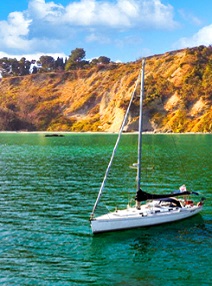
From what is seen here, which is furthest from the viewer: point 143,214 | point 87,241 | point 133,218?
point 143,214

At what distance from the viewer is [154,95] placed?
190 m

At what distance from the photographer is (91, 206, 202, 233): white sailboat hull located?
2819 centimetres

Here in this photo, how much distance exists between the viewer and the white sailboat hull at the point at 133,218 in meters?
28.2

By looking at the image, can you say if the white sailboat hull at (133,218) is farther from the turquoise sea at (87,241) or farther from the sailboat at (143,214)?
the turquoise sea at (87,241)

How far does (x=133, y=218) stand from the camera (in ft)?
95.3

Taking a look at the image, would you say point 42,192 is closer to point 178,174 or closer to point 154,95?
point 178,174

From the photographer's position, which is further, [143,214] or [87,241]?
[143,214]

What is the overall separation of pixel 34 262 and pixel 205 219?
52.7ft

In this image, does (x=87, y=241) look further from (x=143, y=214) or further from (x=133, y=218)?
(x=143, y=214)

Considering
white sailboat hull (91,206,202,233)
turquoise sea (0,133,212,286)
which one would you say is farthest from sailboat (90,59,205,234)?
turquoise sea (0,133,212,286)

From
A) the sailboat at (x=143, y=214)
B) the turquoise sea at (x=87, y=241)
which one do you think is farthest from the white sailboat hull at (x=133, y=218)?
the turquoise sea at (x=87, y=241)

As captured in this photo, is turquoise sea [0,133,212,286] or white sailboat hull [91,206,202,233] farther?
white sailboat hull [91,206,202,233]

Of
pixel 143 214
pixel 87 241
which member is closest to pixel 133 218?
pixel 143 214

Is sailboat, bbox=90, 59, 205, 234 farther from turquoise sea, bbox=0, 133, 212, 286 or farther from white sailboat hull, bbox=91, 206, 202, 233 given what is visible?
turquoise sea, bbox=0, 133, 212, 286
